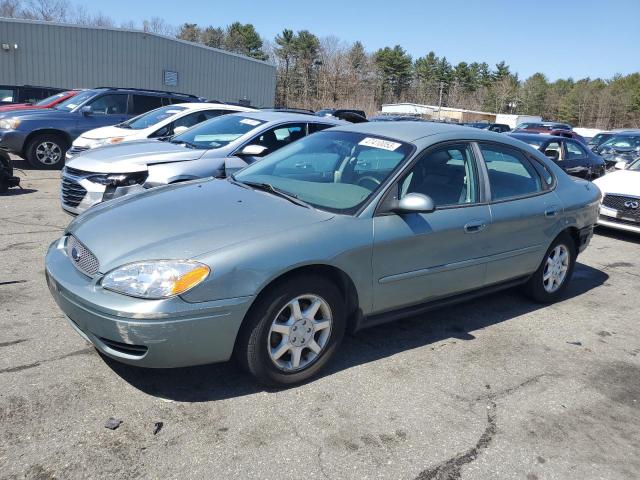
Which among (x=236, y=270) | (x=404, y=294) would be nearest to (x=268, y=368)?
(x=236, y=270)

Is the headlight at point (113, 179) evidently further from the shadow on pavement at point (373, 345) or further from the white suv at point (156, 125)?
the shadow on pavement at point (373, 345)

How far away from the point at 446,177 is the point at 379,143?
566 millimetres

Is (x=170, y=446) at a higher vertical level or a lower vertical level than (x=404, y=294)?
lower

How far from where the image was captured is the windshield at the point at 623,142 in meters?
16.4

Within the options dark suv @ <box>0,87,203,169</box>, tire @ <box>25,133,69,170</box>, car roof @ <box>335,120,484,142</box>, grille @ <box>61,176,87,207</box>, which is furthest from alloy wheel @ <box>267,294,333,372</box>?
tire @ <box>25,133,69,170</box>

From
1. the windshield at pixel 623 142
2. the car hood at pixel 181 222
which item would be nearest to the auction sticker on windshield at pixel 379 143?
the car hood at pixel 181 222

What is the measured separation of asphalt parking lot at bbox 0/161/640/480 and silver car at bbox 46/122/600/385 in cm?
31

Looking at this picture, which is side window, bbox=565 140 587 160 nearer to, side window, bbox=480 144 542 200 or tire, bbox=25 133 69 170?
side window, bbox=480 144 542 200

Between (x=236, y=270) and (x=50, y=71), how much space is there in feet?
94.0

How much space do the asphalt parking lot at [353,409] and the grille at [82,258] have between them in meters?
0.67

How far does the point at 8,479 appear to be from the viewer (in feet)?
7.90

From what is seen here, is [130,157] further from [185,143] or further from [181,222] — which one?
[181,222]

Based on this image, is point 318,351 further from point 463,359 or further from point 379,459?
point 463,359

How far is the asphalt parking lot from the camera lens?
268cm
